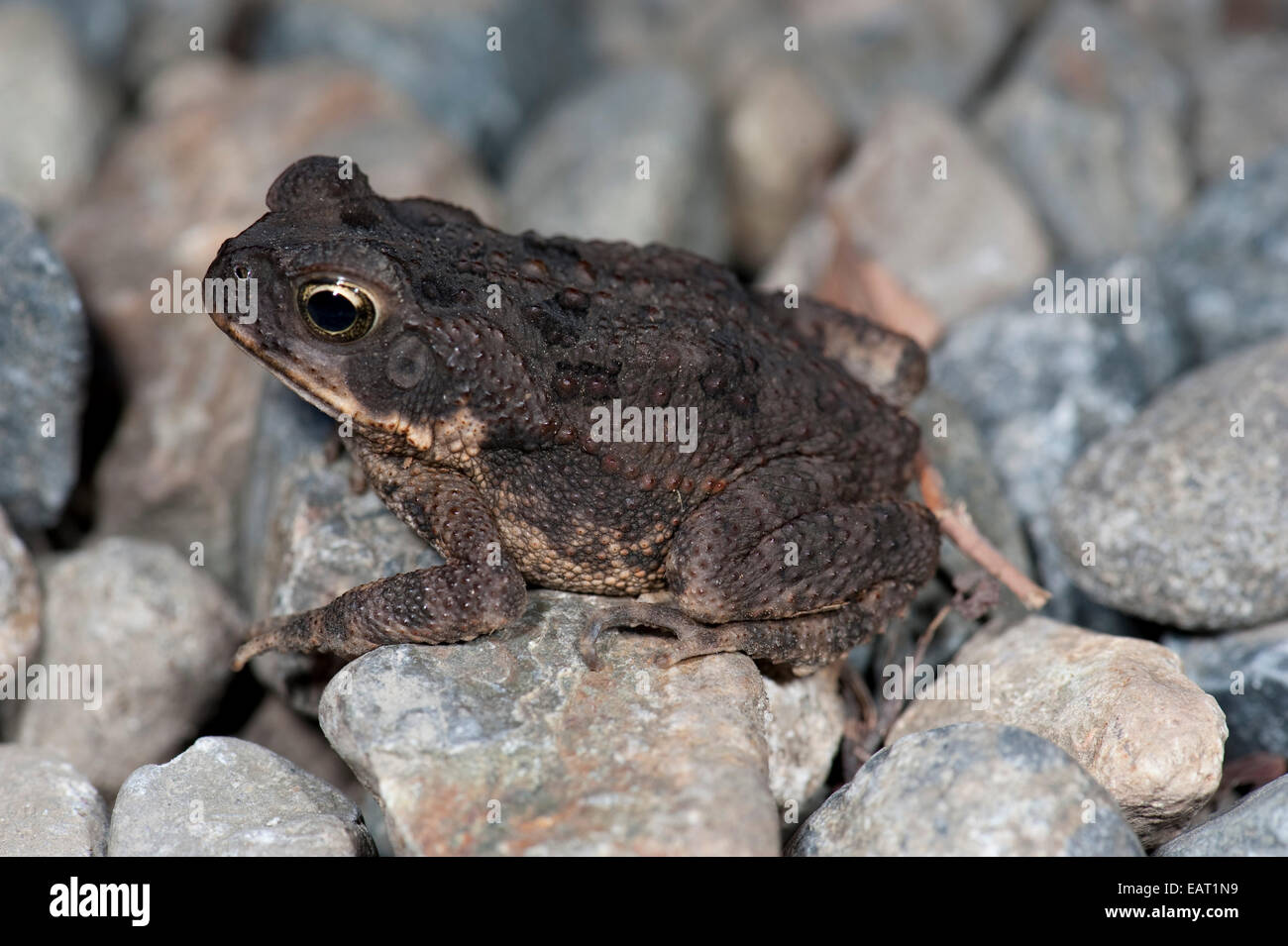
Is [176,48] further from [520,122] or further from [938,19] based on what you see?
[938,19]

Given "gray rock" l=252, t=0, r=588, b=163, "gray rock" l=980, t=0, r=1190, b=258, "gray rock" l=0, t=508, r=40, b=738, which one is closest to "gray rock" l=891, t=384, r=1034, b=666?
"gray rock" l=980, t=0, r=1190, b=258

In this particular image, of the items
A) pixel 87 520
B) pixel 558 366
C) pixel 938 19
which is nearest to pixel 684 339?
pixel 558 366

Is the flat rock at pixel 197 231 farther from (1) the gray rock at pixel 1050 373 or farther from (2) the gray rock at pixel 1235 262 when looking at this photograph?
(2) the gray rock at pixel 1235 262

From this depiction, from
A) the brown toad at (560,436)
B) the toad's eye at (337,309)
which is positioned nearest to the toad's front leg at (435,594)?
the brown toad at (560,436)

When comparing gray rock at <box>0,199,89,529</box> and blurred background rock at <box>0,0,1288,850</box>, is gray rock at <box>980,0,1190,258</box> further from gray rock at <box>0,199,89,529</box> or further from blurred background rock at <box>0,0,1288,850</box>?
gray rock at <box>0,199,89,529</box>

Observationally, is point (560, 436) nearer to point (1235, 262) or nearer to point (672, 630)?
point (672, 630)

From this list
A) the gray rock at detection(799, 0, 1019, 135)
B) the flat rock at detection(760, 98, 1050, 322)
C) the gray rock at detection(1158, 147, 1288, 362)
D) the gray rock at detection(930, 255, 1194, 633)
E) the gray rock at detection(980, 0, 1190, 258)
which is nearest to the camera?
the gray rock at detection(930, 255, 1194, 633)
